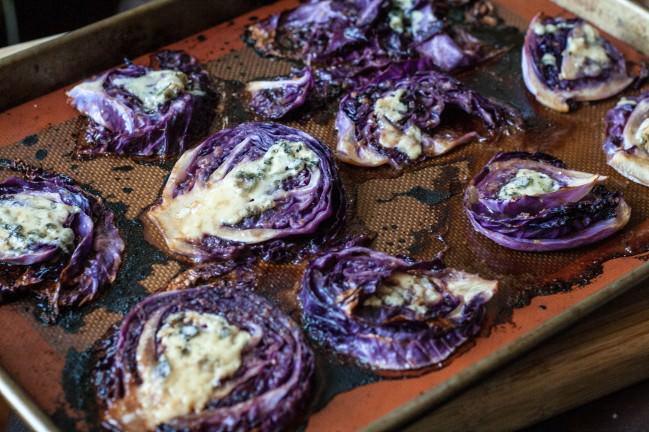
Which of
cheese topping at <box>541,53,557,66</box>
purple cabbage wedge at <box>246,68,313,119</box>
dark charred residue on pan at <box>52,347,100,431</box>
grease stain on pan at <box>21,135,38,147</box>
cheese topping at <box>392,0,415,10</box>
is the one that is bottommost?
dark charred residue on pan at <box>52,347,100,431</box>

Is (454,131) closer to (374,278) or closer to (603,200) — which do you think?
(603,200)

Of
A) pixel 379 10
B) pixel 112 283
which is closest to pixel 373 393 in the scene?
pixel 112 283

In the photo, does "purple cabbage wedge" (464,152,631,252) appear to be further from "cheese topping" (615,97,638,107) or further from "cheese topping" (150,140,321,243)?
"cheese topping" (150,140,321,243)

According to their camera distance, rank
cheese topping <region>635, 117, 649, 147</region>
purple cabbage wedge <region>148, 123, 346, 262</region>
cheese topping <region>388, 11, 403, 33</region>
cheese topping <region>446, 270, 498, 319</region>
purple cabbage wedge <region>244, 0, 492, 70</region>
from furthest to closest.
Answer: cheese topping <region>388, 11, 403, 33</region> < purple cabbage wedge <region>244, 0, 492, 70</region> < cheese topping <region>635, 117, 649, 147</region> < purple cabbage wedge <region>148, 123, 346, 262</region> < cheese topping <region>446, 270, 498, 319</region>

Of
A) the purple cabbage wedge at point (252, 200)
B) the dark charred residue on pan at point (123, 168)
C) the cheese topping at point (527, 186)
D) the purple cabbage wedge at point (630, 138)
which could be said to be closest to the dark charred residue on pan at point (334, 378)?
the purple cabbage wedge at point (252, 200)

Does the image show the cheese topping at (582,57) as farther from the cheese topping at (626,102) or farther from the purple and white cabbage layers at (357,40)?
the purple and white cabbage layers at (357,40)

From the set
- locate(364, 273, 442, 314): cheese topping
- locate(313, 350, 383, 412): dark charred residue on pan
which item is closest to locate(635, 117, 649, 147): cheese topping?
locate(364, 273, 442, 314): cheese topping
